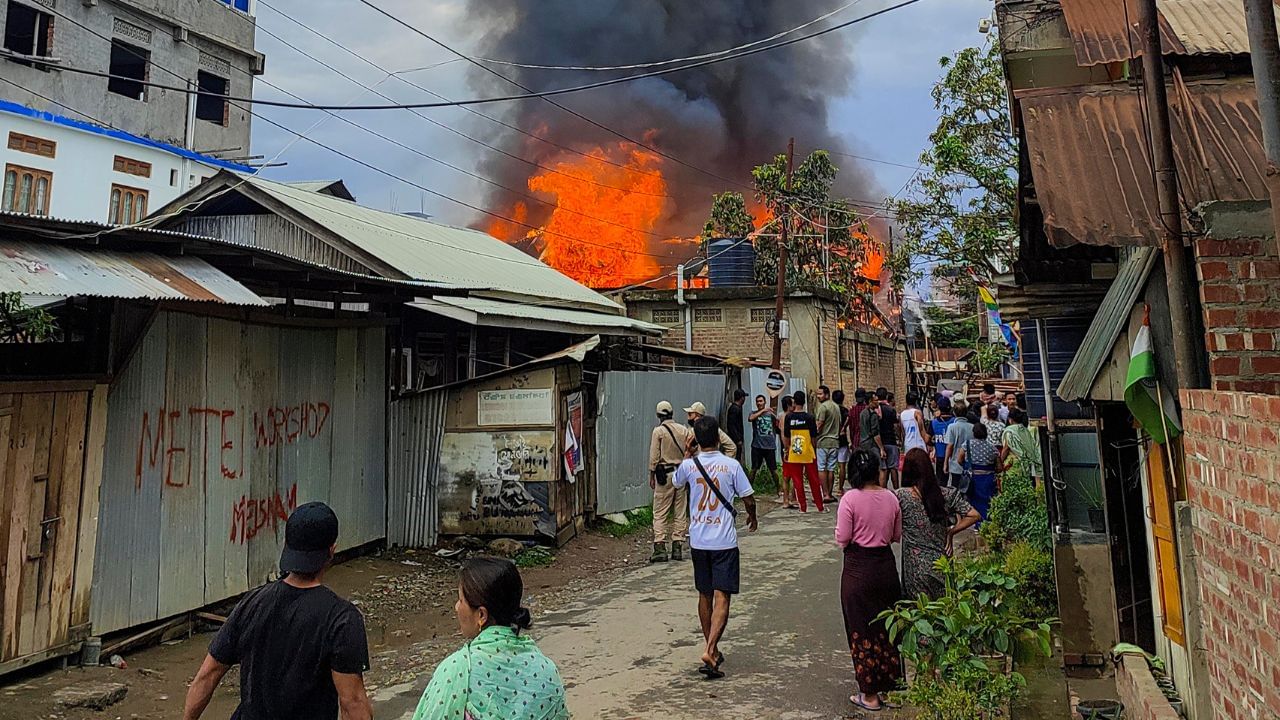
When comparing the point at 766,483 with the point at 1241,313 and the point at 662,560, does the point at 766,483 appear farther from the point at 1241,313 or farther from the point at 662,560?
the point at 1241,313

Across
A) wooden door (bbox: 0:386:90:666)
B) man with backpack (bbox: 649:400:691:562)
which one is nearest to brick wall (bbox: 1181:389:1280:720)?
man with backpack (bbox: 649:400:691:562)

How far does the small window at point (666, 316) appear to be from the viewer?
21.3 metres

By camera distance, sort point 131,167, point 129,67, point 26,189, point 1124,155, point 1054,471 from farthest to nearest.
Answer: point 129,67
point 131,167
point 26,189
point 1054,471
point 1124,155

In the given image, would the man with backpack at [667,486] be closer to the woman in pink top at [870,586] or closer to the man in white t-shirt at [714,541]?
the man in white t-shirt at [714,541]

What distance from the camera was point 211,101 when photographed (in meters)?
26.4

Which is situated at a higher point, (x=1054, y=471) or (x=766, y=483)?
(x=1054, y=471)

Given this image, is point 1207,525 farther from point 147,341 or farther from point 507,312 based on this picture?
point 507,312

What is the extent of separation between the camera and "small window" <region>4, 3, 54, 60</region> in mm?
20766

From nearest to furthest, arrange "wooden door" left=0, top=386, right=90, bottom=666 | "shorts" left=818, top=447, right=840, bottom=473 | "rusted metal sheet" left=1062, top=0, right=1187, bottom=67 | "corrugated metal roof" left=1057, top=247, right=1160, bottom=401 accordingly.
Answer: "corrugated metal roof" left=1057, top=247, right=1160, bottom=401 < "rusted metal sheet" left=1062, top=0, right=1187, bottom=67 < "wooden door" left=0, top=386, right=90, bottom=666 < "shorts" left=818, top=447, right=840, bottom=473

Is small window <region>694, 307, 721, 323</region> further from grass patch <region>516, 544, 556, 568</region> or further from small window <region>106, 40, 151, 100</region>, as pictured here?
small window <region>106, 40, 151, 100</region>

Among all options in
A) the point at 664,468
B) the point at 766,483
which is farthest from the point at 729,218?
the point at 664,468

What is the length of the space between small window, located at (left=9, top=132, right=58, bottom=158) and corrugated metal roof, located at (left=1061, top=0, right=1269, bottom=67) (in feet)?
72.2

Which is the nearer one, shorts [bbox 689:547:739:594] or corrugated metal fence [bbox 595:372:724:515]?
shorts [bbox 689:547:739:594]

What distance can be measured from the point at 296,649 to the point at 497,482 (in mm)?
7018
